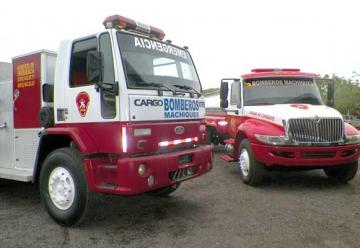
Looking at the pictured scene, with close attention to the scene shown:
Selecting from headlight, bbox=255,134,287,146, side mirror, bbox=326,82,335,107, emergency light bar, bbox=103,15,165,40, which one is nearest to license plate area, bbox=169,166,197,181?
emergency light bar, bbox=103,15,165,40

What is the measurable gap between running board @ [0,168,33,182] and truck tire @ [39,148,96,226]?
489mm

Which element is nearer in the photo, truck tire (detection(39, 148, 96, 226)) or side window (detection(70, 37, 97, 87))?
truck tire (detection(39, 148, 96, 226))

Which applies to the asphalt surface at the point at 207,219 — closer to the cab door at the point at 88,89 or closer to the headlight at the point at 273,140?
the headlight at the point at 273,140

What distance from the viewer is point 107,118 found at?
16.7 ft

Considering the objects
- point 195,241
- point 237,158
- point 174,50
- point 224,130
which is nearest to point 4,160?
point 174,50

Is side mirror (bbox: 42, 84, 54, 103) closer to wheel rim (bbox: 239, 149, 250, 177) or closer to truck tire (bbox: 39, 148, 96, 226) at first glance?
truck tire (bbox: 39, 148, 96, 226)

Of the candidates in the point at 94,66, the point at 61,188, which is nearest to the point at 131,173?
the point at 61,188

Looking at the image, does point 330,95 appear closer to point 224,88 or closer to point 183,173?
point 224,88

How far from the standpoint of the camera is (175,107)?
18.6 ft

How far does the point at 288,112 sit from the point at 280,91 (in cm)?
124

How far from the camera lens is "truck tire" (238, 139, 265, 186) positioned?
7.93m

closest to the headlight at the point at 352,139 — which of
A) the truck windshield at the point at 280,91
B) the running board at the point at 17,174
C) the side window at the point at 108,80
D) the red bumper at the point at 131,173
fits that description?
the truck windshield at the point at 280,91

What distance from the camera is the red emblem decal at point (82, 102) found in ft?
17.4

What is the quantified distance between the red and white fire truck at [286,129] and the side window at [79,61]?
3774mm
